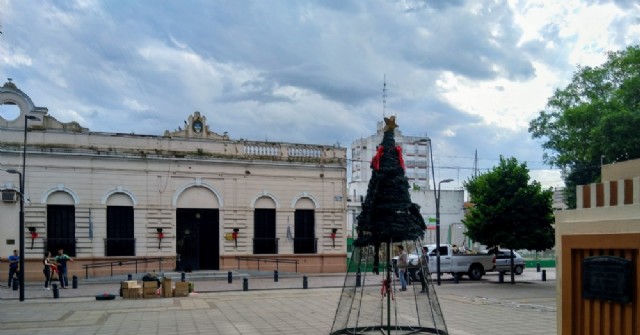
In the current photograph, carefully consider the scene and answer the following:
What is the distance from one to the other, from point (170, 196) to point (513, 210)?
17.8m

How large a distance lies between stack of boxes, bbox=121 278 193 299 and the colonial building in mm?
9654

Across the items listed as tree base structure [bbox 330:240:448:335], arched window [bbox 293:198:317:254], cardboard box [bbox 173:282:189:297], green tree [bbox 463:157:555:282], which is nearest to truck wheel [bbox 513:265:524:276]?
green tree [bbox 463:157:555:282]

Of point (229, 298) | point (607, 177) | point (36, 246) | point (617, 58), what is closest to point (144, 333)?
point (229, 298)

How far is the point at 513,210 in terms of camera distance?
26.3 metres

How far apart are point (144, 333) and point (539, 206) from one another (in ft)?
62.1

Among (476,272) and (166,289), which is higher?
(166,289)

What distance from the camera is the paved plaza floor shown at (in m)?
14.5

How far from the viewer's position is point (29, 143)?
2948 centimetres

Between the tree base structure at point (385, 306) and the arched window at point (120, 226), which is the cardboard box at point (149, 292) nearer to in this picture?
the tree base structure at point (385, 306)

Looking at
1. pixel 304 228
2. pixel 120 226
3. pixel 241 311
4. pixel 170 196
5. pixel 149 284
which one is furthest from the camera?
pixel 304 228

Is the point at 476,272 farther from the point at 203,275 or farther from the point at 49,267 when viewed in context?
the point at 49,267

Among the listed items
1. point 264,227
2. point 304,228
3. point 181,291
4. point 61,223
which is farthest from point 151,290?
point 304,228

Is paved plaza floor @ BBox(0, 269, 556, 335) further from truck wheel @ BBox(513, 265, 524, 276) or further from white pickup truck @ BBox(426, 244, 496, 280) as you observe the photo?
truck wheel @ BBox(513, 265, 524, 276)

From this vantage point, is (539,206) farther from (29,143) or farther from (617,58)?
(29,143)
